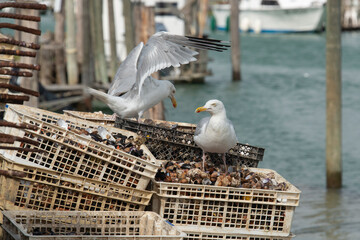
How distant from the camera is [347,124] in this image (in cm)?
1812

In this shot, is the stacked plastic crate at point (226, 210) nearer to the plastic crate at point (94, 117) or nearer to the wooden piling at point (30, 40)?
the plastic crate at point (94, 117)

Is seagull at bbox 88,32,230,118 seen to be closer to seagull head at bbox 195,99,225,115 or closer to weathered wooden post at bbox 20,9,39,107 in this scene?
seagull head at bbox 195,99,225,115

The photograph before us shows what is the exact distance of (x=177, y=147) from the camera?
545 cm

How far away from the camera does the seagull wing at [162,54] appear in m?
6.37

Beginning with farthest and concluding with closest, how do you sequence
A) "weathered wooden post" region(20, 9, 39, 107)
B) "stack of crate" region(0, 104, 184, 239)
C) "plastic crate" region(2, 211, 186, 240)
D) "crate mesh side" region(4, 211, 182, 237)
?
"weathered wooden post" region(20, 9, 39, 107)
"stack of crate" region(0, 104, 184, 239)
"crate mesh side" region(4, 211, 182, 237)
"plastic crate" region(2, 211, 186, 240)

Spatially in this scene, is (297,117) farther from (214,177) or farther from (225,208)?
(225,208)

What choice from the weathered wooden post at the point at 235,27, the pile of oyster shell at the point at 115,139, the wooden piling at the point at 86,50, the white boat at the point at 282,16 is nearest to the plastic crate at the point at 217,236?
the pile of oyster shell at the point at 115,139

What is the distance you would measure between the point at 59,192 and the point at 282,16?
4845 cm

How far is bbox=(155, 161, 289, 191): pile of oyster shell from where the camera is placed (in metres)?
4.70

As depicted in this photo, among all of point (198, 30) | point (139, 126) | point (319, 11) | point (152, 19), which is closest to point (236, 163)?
point (139, 126)

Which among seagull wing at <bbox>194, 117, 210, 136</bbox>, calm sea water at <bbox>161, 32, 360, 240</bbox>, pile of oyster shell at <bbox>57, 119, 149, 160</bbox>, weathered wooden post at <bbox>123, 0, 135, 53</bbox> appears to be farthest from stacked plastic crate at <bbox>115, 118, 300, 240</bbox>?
weathered wooden post at <bbox>123, 0, 135, 53</bbox>

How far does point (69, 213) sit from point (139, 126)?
1.26 meters

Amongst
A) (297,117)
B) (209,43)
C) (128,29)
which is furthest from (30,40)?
(297,117)

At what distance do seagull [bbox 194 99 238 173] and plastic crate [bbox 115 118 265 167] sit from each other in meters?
0.14
